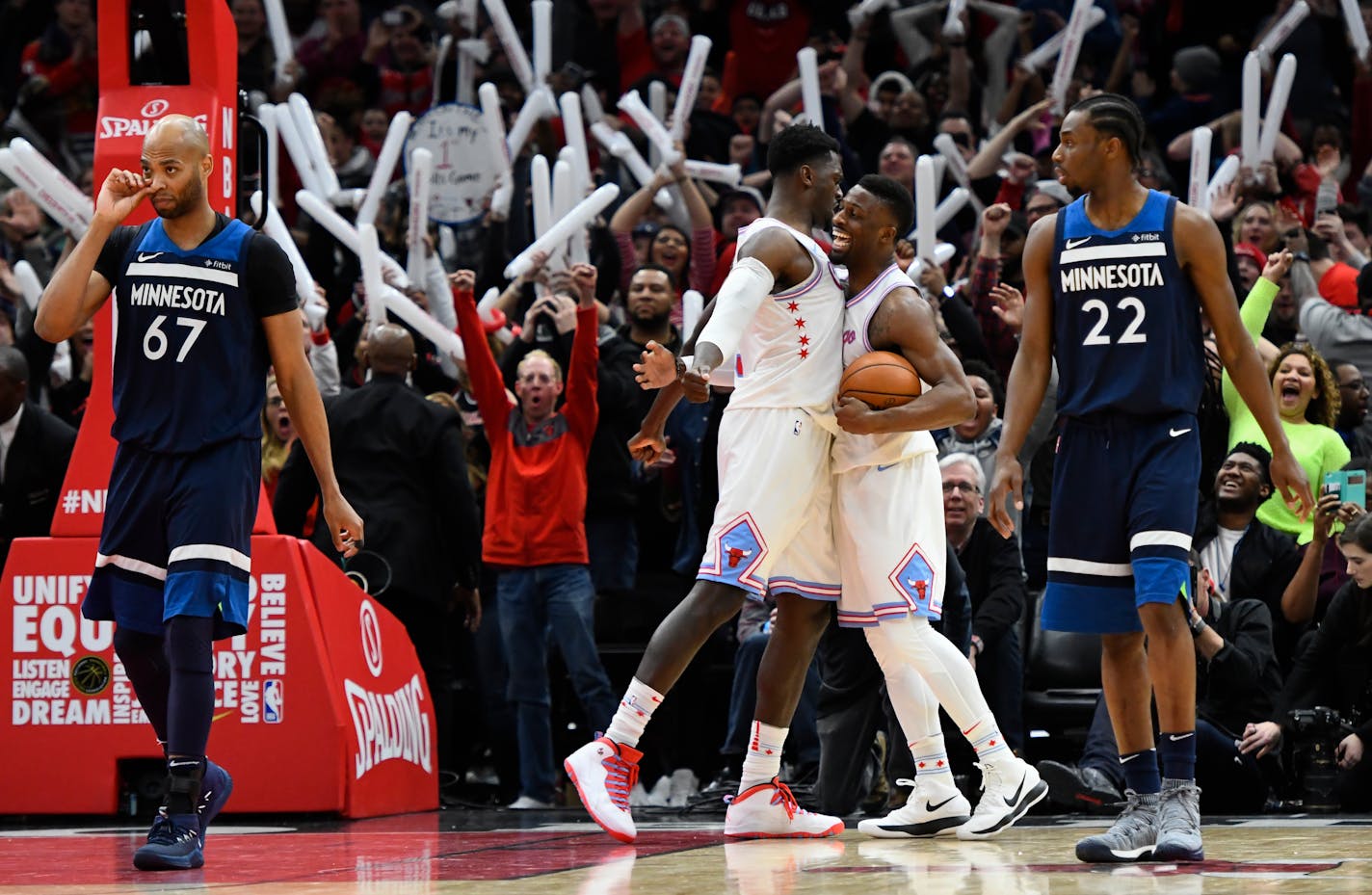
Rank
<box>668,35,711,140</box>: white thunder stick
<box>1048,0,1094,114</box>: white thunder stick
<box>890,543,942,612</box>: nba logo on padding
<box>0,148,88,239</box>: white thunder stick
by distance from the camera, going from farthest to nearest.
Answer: <box>1048,0,1094,114</box>: white thunder stick < <box>668,35,711,140</box>: white thunder stick < <box>0,148,88,239</box>: white thunder stick < <box>890,543,942,612</box>: nba logo on padding

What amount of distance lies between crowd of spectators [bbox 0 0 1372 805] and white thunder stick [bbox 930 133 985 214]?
55mm

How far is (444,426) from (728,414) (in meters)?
3.47

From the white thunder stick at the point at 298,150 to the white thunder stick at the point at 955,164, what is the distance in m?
3.92

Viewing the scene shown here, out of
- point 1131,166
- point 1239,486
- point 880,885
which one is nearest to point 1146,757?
point 880,885

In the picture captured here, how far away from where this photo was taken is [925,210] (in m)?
10.8

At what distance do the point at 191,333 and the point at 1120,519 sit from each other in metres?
2.82

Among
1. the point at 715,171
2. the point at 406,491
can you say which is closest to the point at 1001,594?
the point at 406,491

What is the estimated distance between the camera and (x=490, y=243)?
1207 centimetres

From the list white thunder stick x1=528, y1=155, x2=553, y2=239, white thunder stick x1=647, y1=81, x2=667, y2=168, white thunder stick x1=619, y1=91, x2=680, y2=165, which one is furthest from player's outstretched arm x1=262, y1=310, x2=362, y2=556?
white thunder stick x1=647, y1=81, x2=667, y2=168

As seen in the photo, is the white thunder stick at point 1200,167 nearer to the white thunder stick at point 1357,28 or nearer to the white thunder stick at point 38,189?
the white thunder stick at point 1357,28

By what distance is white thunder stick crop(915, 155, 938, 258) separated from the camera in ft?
35.0

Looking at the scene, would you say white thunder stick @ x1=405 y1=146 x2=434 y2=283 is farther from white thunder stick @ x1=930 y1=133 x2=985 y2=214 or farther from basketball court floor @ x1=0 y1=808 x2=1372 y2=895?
basketball court floor @ x1=0 y1=808 x2=1372 y2=895

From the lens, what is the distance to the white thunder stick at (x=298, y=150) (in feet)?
39.4

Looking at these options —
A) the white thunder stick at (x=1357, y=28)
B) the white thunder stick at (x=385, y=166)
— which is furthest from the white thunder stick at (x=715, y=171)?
the white thunder stick at (x=1357, y=28)
